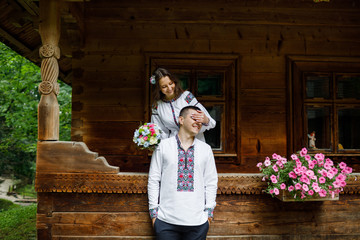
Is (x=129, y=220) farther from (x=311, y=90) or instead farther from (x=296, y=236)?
(x=311, y=90)

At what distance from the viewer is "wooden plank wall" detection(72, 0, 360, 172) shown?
464cm

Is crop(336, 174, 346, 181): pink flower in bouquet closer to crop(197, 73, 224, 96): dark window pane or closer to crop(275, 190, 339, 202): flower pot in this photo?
crop(275, 190, 339, 202): flower pot

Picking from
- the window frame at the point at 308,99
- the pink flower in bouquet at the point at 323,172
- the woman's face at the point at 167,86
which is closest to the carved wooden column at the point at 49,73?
the woman's face at the point at 167,86

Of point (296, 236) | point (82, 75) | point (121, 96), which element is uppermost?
point (82, 75)

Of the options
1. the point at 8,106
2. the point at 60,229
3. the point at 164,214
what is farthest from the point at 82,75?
the point at 8,106

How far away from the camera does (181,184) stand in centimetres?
264

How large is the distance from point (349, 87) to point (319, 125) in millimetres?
771

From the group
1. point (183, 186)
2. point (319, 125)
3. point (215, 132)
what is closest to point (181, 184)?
point (183, 186)

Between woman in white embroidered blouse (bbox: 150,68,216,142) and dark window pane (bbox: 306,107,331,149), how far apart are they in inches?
99.3

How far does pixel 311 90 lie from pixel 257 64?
95cm

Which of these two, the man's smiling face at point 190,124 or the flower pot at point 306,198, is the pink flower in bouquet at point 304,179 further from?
the man's smiling face at point 190,124

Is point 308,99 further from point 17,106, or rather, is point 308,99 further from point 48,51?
point 17,106

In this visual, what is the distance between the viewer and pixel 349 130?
198 inches

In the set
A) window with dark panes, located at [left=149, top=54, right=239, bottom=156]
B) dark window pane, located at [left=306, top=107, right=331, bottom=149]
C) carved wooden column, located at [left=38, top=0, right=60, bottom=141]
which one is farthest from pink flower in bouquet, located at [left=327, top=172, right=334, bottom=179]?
carved wooden column, located at [left=38, top=0, right=60, bottom=141]
